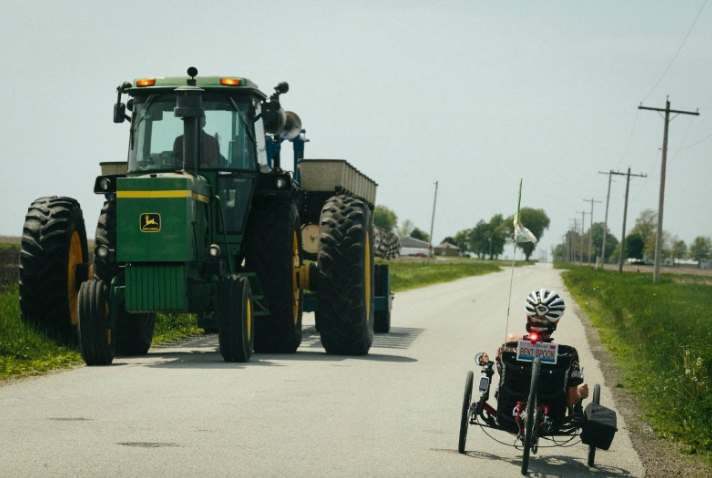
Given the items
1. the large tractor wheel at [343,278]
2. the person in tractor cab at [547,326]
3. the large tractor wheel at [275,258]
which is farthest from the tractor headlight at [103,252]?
the person in tractor cab at [547,326]

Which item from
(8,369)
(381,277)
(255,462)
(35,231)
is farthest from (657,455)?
(381,277)

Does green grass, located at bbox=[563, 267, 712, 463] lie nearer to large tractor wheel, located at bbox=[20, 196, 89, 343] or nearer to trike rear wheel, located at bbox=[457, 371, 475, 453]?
trike rear wheel, located at bbox=[457, 371, 475, 453]

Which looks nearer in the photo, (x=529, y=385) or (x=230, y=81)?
(x=529, y=385)

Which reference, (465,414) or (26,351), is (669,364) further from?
(26,351)

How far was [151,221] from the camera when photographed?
12984 mm

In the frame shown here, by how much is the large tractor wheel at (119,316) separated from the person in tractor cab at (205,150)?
1100 millimetres

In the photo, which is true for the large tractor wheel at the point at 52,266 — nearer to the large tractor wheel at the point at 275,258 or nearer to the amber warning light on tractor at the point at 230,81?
the large tractor wheel at the point at 275,258

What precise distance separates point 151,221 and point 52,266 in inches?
78.8

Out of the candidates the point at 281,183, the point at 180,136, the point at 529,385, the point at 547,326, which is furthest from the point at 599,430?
the point at 180,136

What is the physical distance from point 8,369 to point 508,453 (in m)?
6.74

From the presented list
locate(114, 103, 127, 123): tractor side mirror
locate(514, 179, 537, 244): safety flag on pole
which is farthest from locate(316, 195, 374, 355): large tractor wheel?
locate(514, 179, 537, 244): safety flag on pole

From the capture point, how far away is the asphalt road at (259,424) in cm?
746

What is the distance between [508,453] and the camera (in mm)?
8578

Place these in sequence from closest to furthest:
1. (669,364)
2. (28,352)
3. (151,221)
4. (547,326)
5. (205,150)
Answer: (547,326)
(151,221)
(28,352)
(669,364)
(205,150)
